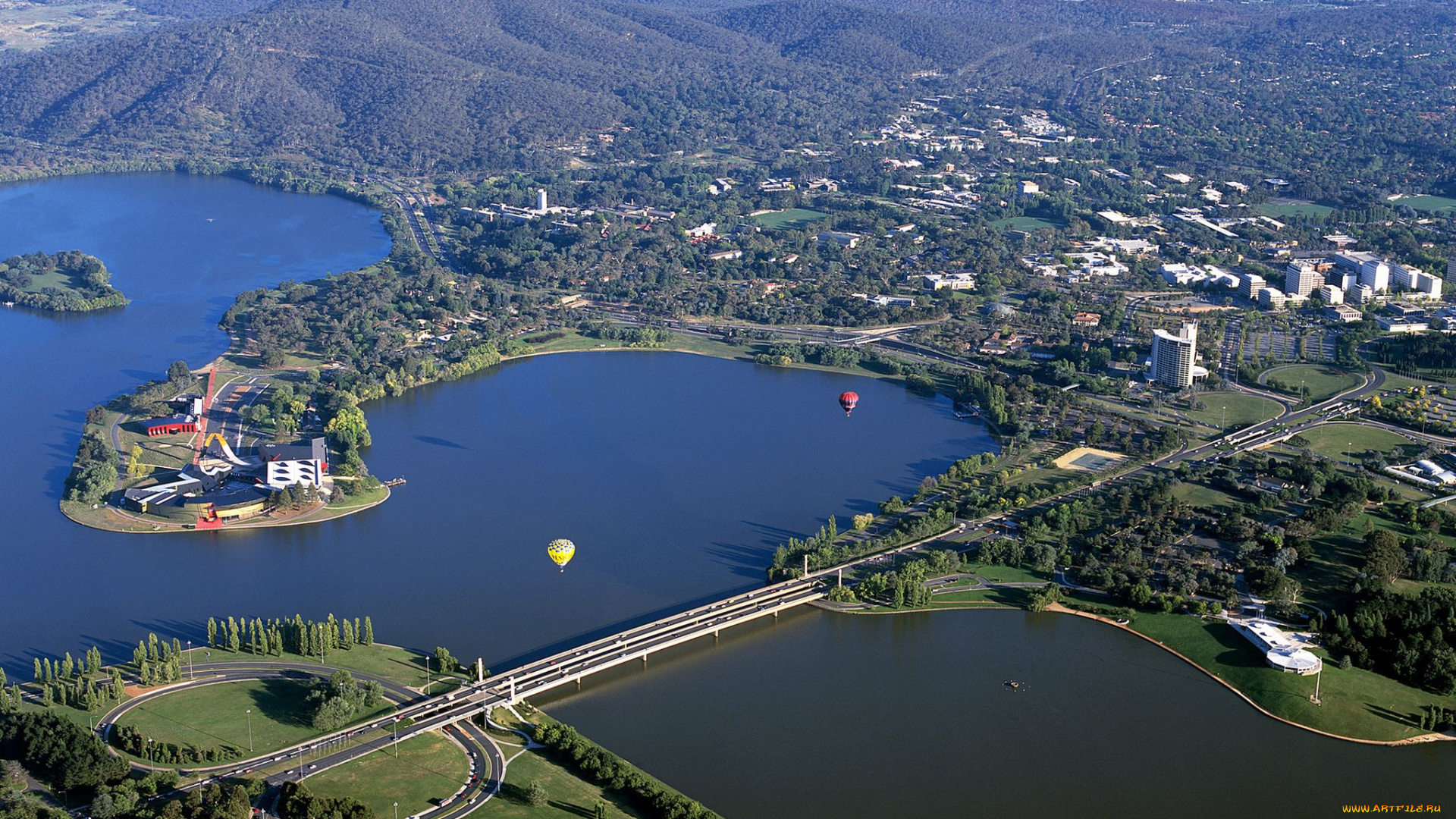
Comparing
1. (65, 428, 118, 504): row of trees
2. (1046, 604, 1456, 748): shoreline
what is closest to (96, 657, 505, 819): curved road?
(65, 428, 118, 504): row of trees

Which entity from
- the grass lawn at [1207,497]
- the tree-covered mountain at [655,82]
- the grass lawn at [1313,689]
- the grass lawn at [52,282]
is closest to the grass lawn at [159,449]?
the grass lawn at [52,282]

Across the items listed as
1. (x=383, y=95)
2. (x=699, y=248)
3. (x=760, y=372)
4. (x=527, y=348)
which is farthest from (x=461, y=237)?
(x=383, y=95)

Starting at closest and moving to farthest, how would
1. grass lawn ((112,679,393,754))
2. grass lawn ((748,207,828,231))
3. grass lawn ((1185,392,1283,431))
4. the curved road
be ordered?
the curved road < grass lawn ((112,679,393,754)) < grass lawn ((1185,392,1283,431)) < grass lawn ((748,207,828,231))

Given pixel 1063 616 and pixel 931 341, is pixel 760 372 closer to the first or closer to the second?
pixel 931 341

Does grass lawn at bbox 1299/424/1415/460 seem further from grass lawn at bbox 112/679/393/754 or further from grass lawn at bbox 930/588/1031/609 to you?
grass lawn at bbox 112/679/393/754

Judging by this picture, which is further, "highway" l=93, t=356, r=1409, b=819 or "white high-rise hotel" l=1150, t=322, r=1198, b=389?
"white high-rise hotel" l=1150, t=322, r=1198, b=389

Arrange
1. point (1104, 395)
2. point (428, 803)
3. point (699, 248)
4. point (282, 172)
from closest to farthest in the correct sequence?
point (428, 803), point (1104, 395), point (699, 248), point (282, 172)
